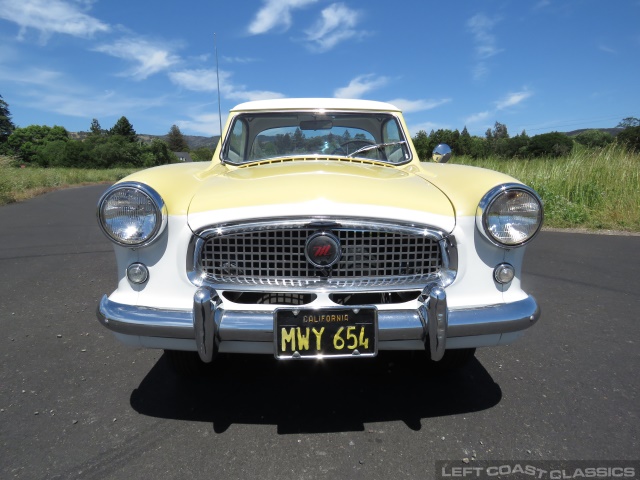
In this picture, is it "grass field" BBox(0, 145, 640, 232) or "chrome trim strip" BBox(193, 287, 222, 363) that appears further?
"grass field" BBox(0, 145, 640, 232)

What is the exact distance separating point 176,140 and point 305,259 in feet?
345

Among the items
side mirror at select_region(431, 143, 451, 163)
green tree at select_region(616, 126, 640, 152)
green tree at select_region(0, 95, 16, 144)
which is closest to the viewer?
side mirror at select_region(431, 143, 451, 163)

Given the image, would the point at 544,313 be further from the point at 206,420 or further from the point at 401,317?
the point at 206,420

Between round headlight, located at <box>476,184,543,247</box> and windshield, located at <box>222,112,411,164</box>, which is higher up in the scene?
windshield, located at <box>222,112,411,164</box>

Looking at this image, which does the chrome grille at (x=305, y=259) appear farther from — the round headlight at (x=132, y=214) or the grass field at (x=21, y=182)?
the grass field at (x=21, y=182)

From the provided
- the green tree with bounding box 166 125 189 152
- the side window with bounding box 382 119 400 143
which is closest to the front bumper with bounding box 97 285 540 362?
the side window with bounding box 382 119 400 143

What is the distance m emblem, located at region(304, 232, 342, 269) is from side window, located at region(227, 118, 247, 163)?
4.77 ft

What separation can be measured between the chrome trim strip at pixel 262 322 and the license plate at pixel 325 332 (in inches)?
1.7

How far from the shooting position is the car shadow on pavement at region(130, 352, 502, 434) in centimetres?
192

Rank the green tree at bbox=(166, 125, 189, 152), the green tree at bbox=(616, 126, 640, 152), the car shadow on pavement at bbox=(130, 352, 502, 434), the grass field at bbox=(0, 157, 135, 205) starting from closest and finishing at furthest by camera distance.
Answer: the car shadow on pavement at bbox=(130, 352, 502, 434) < the green tree at bbox=(616, 126, 640, 152) < the grass field at bbox=(0, 157, 135, 205) < the green tree at bbox=(166, 125, 189, 152)

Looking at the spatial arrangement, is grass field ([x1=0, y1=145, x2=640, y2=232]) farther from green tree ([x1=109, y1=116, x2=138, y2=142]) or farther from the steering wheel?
green tree ([x1=109, y1=116, x2=138, y2=142])

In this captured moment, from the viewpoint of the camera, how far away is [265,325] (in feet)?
5.34

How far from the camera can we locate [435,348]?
1656 mm

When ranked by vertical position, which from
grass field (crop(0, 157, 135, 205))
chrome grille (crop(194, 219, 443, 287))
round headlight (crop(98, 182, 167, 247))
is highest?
round headlight (crop(98, 182, 167, 247))
